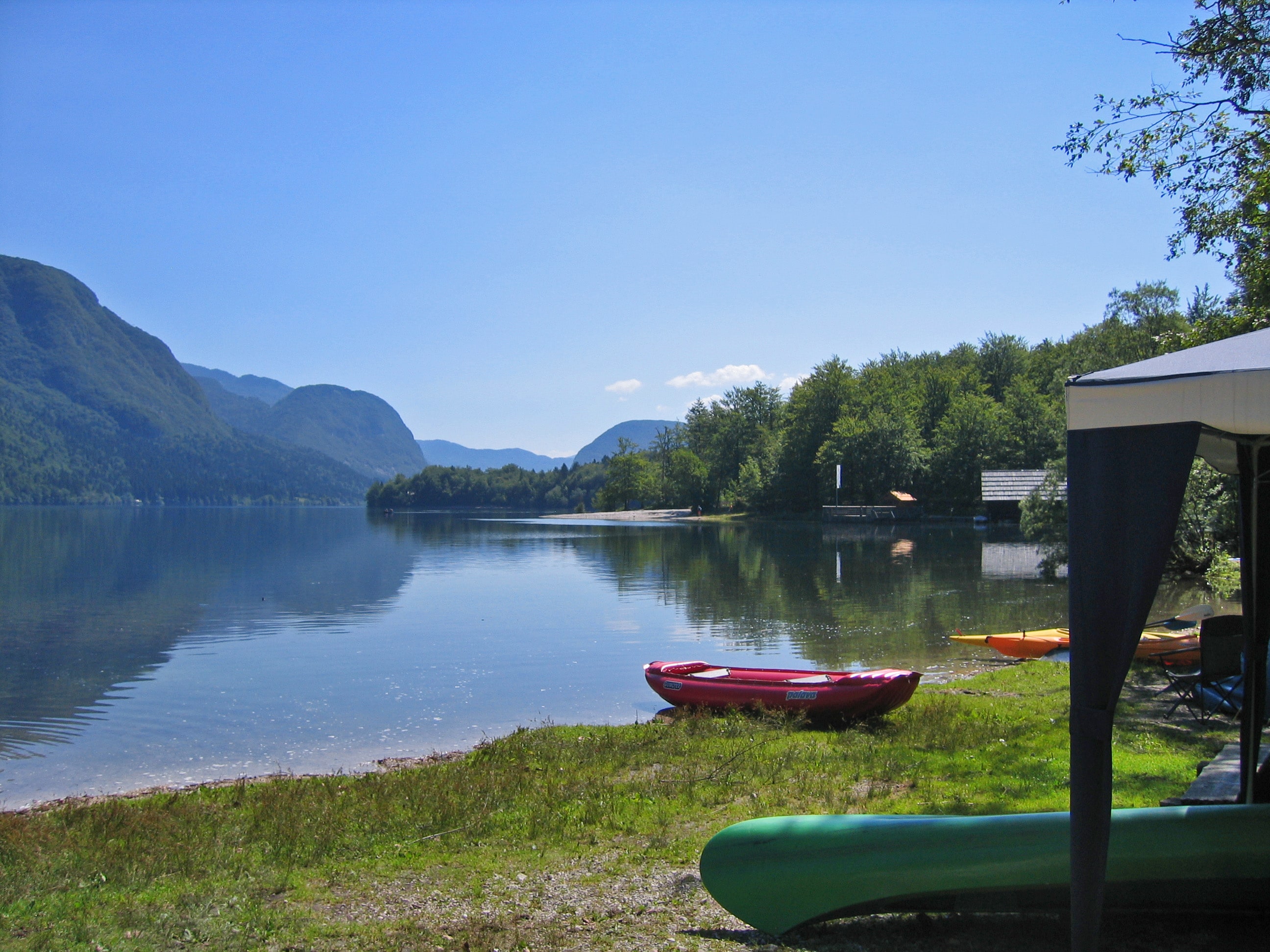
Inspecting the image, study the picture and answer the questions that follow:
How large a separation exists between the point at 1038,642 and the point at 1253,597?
43.6ft

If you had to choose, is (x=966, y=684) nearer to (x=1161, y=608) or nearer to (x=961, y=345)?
(x=1161, y=608)

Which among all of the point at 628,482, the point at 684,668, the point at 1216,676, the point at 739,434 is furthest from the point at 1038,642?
the point at 628,482

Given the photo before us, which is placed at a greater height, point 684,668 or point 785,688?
point 785,688

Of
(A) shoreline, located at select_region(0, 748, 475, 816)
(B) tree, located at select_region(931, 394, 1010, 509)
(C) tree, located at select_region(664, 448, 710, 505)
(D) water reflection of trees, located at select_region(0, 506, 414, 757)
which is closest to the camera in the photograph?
(A) shoreline, located at select_region(0, 748, 475, 816)

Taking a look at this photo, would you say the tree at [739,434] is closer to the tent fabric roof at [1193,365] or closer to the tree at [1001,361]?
the tree at [1001,361]

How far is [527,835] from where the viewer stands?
6.94 meters

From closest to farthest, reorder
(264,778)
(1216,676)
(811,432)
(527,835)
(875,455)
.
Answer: (527,835)
(1216,676)
(264,778)
(875,455)
(811,432)

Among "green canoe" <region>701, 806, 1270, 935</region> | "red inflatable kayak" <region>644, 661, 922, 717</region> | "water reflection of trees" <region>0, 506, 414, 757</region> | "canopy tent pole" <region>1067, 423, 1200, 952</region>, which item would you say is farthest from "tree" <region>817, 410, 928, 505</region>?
"canopy tent pole" <region>1067, 423, 1200, 952</region>

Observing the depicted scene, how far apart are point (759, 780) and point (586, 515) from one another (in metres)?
133

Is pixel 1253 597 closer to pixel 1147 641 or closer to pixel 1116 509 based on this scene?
pixel 1116 509

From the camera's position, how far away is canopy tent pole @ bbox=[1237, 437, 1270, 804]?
5.48 meters

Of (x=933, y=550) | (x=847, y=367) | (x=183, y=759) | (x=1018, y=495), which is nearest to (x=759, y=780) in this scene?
(x=183, y=759)

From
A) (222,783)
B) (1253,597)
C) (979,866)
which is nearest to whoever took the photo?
(979,866)

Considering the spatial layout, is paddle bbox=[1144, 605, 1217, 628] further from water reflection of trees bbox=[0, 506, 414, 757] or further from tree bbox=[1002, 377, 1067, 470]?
tree bbox=[1002, 377, 1067, 470]
